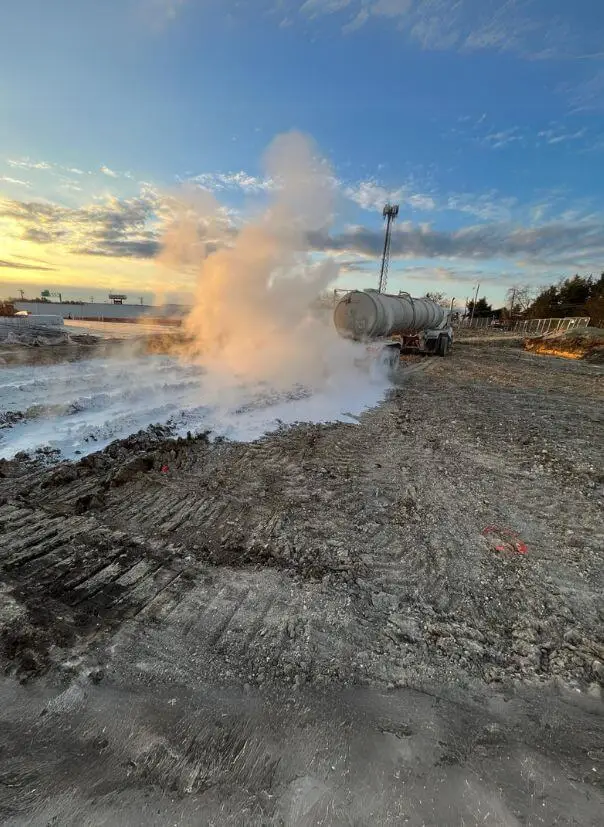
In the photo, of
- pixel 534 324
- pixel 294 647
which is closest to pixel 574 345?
pixel 534 324

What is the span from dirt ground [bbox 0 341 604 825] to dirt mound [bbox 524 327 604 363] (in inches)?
1002

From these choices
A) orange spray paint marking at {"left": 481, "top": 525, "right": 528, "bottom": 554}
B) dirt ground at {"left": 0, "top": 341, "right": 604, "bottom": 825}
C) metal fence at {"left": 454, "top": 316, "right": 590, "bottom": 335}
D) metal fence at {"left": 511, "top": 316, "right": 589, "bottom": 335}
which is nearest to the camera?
dirt ground at {"left": 0, "top": 341, "right": 604, "bottom": 825}

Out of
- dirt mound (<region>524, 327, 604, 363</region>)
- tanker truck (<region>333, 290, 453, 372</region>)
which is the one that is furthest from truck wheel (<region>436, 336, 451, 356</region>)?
dirt mound (<region>524, 327, 604, 363</region>)

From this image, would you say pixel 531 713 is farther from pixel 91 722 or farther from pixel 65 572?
pixel 65 572

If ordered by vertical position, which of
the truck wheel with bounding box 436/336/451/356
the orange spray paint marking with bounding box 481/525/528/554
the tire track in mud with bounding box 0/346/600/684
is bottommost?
the tire track in mud with bounding box 0/346/600/684

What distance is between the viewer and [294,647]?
284cm

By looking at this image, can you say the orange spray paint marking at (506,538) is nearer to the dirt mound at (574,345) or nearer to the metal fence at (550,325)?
the dirt mound at (574,345)

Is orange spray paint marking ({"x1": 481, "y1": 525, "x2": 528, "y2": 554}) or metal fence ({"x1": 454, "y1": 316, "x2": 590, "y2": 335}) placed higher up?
metal fence ({"x1": 454, "y1": 316, "x2": 590, "y2": 335})

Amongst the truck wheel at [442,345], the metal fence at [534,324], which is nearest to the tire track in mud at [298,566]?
the truck wheel at [442,345]

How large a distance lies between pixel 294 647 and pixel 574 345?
3404 cm

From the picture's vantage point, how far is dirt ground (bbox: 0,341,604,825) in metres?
1.99

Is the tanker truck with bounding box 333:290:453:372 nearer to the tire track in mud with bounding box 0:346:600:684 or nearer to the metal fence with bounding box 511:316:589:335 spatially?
the tire track in mud with bounding box 0:346:600:684

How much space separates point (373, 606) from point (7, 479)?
4.76 metres

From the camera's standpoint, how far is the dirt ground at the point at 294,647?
1993 millimetres
